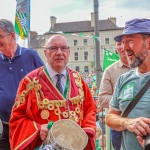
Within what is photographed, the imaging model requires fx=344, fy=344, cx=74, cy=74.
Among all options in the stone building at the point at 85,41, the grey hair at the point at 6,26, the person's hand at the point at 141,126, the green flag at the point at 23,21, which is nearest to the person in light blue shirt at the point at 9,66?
the grey hair at the point at 6,26

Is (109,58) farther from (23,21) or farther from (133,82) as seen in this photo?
(133,82)

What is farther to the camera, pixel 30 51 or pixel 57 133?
pixel 30 51

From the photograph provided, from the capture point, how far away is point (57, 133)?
2.60 metres

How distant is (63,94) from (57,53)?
368mm

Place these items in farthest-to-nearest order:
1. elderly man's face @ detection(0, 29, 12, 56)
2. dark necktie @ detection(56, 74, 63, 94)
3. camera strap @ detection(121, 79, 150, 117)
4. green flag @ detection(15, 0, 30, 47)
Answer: green flag @ detection(15, 0, 30, 47) < elderly man's face @ detection(0, 29, 12, 56) < dark necktie @ detection(56, 74, 63, 94) < camera strap @ detection(121, 79, 150, 117)

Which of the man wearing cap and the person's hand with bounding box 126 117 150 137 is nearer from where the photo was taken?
the person's hand with bounding box 126 117 150 137

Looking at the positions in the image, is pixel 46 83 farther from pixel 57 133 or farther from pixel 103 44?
pixel 103 44

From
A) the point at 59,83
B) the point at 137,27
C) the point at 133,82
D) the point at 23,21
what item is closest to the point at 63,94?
the point at 59,83

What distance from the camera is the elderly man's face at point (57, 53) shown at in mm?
3070

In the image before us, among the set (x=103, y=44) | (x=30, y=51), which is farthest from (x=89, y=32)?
(x=30, y=51)

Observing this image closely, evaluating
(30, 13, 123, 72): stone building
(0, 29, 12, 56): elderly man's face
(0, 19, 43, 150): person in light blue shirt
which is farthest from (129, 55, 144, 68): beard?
(30, 13, 123, 72): stone building

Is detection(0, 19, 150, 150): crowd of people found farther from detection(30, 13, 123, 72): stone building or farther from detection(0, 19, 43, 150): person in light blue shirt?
detection(30, 13, 123, 72): stone building

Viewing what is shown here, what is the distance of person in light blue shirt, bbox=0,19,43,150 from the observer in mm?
3381

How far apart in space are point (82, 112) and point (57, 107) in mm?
277
